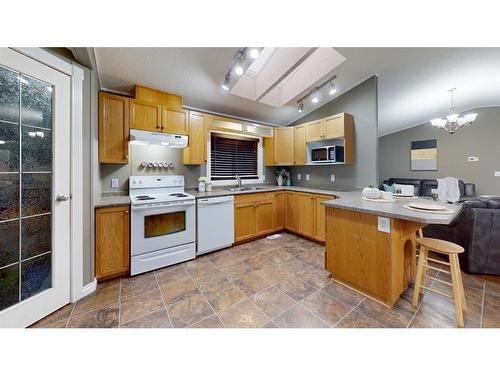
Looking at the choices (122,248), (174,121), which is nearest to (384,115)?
(174,121)

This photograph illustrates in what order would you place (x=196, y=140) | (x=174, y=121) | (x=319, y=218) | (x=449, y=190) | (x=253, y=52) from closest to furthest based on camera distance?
(x=253, y=52)
(x=449, y=190)
(x=174, y=121)
(x=196, y=140)
(x=319, y=218)

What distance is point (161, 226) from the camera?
2.38m

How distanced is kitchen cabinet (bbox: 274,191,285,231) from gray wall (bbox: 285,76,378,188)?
0.94m

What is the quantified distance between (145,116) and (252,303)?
8.30ft

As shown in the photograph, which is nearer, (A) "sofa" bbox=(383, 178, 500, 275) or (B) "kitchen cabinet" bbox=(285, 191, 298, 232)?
(A) "sofa" bbox=(383, 178, 500, 275)

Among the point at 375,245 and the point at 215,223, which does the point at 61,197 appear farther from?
the point at 375,245

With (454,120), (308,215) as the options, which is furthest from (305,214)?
(454,120)

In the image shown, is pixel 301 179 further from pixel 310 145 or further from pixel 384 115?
pixel 384 115

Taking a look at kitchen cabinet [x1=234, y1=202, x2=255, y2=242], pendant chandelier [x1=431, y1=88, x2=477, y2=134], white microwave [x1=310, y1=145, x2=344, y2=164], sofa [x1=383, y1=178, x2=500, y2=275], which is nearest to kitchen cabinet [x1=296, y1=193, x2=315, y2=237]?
white microwave [x1=310, y1=145, x2=344, y2=164]

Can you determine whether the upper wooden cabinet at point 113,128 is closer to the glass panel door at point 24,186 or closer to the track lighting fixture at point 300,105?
the glass panel door at point 24,186

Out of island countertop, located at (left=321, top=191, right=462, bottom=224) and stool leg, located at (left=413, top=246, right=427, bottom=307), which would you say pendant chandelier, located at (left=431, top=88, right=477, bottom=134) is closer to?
island countertop, located at (left=321, top=191, right=462, bottom=224)

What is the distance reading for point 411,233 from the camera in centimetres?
183

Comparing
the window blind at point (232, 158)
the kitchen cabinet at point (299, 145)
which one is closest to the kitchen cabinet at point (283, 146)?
the kitchen cabinet at point (299, 145)

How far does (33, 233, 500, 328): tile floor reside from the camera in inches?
58.9
